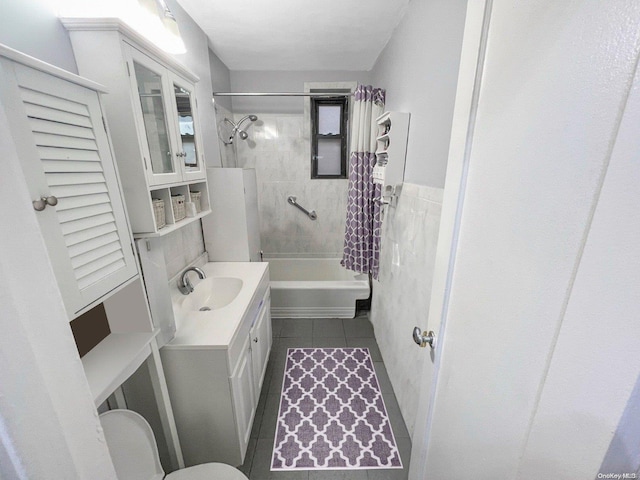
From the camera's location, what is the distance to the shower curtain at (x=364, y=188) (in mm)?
2158

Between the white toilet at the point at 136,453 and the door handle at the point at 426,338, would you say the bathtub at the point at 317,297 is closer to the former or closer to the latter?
the white toilet at the point at 136,453

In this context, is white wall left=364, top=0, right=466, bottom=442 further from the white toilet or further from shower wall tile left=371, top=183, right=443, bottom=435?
the white toilet

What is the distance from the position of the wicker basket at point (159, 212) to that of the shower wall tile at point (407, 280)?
120cm

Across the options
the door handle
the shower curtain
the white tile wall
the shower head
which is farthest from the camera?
the shower head

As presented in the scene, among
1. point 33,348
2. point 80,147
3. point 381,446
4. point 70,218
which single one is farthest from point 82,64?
point 381,446

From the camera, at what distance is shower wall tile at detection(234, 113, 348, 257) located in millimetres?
2982

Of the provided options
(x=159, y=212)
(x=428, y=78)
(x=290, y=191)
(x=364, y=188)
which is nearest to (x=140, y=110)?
(x=159, y=212)

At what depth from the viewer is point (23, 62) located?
1.70ft

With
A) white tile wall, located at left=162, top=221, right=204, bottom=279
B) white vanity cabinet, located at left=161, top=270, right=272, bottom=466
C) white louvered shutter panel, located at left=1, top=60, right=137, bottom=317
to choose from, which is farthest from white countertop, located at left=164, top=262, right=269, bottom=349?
white louvered shutter panel, located at left=1, top=60, right=137, bottom=317

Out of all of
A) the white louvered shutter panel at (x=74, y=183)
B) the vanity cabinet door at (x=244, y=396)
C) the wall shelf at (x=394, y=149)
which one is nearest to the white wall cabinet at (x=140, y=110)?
the white louvered shutter panel at (x=74, y=183)

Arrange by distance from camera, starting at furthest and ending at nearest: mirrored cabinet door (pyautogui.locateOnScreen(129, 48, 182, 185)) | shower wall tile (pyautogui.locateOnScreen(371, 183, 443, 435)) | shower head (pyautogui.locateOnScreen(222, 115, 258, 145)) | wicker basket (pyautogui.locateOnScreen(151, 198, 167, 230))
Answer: shower head (pyautogui.locateOnScreen(222, 115, 258, 145)), shower wall tile (pyautogui.locateOnScreen(371, 183, 443, 435)), wicker basket (pyautogui.locateOnScreen(151, 198, 167, 230)), mirrored cabinet door (pyautogui.locateOnScreen(129, 48, 182, 185))

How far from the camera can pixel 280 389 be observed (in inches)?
71.4

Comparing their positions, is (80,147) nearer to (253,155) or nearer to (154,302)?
(154,302)

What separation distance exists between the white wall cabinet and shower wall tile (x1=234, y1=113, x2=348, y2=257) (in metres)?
1.84
